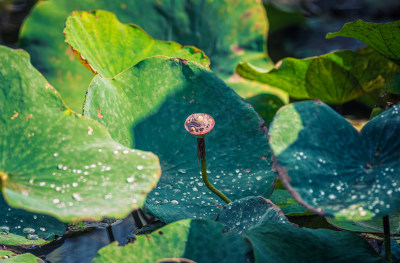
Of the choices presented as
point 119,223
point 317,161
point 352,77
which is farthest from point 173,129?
point 352,77

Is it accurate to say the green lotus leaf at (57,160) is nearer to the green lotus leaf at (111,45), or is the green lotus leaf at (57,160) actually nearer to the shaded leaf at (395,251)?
the green lotus leaf at (111,45)

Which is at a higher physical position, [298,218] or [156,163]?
[156,163]

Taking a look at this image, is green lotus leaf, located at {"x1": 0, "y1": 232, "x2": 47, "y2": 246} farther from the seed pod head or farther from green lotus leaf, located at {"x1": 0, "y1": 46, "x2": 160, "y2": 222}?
the seed pod head

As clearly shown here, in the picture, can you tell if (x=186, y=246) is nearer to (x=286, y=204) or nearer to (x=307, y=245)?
(x=307, y=245)

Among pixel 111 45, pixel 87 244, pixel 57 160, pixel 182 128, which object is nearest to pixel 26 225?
pixel 87 244

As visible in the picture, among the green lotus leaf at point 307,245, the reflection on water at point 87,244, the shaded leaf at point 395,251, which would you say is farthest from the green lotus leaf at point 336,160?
the reflection on water at point 87,244

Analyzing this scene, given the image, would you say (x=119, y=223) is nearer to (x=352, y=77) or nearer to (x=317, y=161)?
(x=317, y=161)

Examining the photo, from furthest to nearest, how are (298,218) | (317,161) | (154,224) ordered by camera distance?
(298,218) < (154,224) < (317,161)

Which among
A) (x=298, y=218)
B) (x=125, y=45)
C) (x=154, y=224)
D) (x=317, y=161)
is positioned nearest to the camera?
(x=317, y=161)
